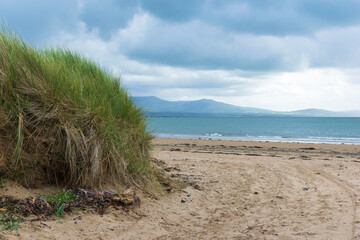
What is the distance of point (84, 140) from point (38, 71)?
1330mm

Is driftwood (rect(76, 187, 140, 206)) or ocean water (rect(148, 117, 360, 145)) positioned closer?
driftwood (rect(76, 187, 140, 206))

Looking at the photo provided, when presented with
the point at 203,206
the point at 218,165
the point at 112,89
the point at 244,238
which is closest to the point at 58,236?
the point at 244,238

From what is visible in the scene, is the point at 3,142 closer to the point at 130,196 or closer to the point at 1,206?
the point at 1,206

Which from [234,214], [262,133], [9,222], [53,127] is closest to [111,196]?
[53,127]

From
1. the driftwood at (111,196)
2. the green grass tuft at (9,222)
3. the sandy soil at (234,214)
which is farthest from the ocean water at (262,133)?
the green grass tuft at (9,222)

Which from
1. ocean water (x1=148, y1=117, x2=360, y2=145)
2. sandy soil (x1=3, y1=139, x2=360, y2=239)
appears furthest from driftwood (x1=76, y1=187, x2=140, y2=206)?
ocean water (x1=148, y1=117, x2=360, y2=145)

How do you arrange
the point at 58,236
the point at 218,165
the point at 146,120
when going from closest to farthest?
1. the point at 58,236
2. the point at 146,120
3. the point at 218,165

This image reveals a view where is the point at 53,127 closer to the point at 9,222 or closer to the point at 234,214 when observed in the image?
the point at 9,222

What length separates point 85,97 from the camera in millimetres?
5262

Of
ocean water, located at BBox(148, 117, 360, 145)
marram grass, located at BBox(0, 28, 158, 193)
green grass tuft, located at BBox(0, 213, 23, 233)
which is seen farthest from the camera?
ocean water, located at BBox(148, 117, 360, 145)

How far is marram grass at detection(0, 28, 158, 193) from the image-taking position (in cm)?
463

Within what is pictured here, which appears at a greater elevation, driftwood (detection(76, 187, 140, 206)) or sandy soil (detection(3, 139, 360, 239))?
driftwood (detection(76, 187, 140, 206))

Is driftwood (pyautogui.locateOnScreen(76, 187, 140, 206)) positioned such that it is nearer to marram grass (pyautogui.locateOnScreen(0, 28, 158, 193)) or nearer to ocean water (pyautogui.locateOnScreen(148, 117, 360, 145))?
marram grass (pyautogui.locateOnScreen(0, 28, 158, 193))

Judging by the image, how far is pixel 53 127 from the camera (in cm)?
482
